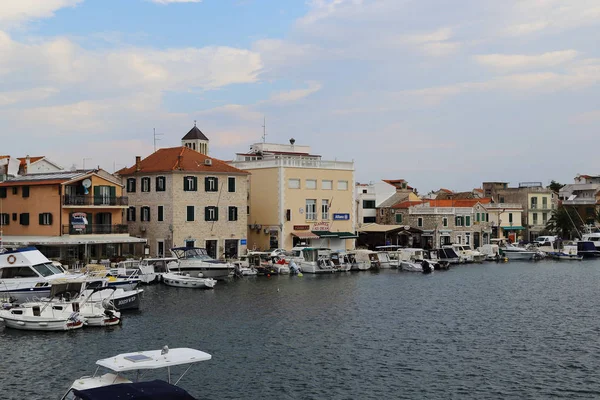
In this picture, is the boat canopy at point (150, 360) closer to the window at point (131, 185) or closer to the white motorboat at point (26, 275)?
the white motorboat at point (26, 275)

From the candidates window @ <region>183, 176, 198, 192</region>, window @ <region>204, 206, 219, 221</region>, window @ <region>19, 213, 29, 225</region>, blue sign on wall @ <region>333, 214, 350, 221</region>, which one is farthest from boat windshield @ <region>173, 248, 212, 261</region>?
blue sign on wall @ <region>333, 214, 350, 221</region>

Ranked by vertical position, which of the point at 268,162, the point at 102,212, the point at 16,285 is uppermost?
the point at 268,162

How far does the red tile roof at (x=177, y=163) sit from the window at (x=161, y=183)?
0.79 metres

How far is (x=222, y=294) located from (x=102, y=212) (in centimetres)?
1841

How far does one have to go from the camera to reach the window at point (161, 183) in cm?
7312

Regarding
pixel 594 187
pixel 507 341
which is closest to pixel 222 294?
pixel 507 341

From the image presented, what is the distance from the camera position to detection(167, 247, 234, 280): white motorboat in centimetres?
6391

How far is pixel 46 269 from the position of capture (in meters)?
48.1

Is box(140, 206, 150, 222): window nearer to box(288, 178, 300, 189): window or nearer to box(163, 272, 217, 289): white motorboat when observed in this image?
box(163, 272, 217, 289): white motorboat

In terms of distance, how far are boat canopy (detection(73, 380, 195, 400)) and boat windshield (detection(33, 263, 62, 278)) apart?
27.8 metres

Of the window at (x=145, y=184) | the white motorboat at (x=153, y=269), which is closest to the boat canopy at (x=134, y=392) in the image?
the white motorboat at (x=153, y=269)

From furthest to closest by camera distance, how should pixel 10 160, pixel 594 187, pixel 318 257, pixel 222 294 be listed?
pixel 594 187, pixel 10 160, pixel 318 257, pixel 222 294

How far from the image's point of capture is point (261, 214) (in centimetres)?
8312

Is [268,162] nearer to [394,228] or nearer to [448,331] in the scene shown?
[394,228]
